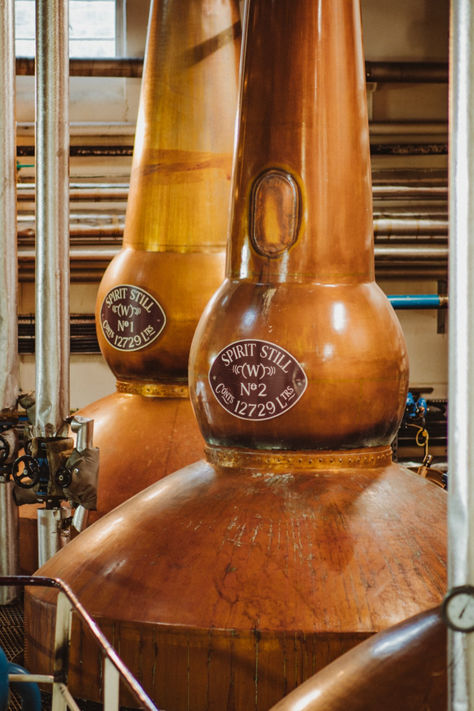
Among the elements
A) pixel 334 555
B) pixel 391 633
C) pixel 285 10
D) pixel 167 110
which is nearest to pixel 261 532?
pixel 334 555

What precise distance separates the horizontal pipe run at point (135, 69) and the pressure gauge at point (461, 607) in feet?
26.8

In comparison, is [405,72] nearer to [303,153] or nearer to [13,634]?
[303,153]

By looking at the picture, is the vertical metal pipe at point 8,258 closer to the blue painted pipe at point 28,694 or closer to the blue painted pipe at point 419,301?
the blue painted pipe at point 28,694

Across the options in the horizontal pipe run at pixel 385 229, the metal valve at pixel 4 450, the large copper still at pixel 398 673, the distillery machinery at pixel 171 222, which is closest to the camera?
the large copper still at pixel 398 673

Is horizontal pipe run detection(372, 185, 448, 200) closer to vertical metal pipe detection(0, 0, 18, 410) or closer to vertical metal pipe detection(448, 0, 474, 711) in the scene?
vertical metal pipe detection(0, 0, 18, 410)

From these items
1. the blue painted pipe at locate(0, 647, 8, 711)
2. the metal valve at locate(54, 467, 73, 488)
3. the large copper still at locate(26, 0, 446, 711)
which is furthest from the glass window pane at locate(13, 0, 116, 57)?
the blue painted pipe at locate(0, 647, 8, 711)

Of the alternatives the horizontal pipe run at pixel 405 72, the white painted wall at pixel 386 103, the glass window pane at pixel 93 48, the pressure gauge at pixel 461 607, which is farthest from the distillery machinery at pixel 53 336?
the glass window pane at pixel 93 48

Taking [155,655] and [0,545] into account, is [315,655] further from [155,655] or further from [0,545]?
[0,545]

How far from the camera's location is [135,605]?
3.52 m

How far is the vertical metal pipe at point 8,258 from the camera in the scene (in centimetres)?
504

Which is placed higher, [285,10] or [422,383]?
[285,10]

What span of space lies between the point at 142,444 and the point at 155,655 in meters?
1.98

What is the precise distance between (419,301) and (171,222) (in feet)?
12.5

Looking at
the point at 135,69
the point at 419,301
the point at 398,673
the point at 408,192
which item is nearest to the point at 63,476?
the point at 398,673
